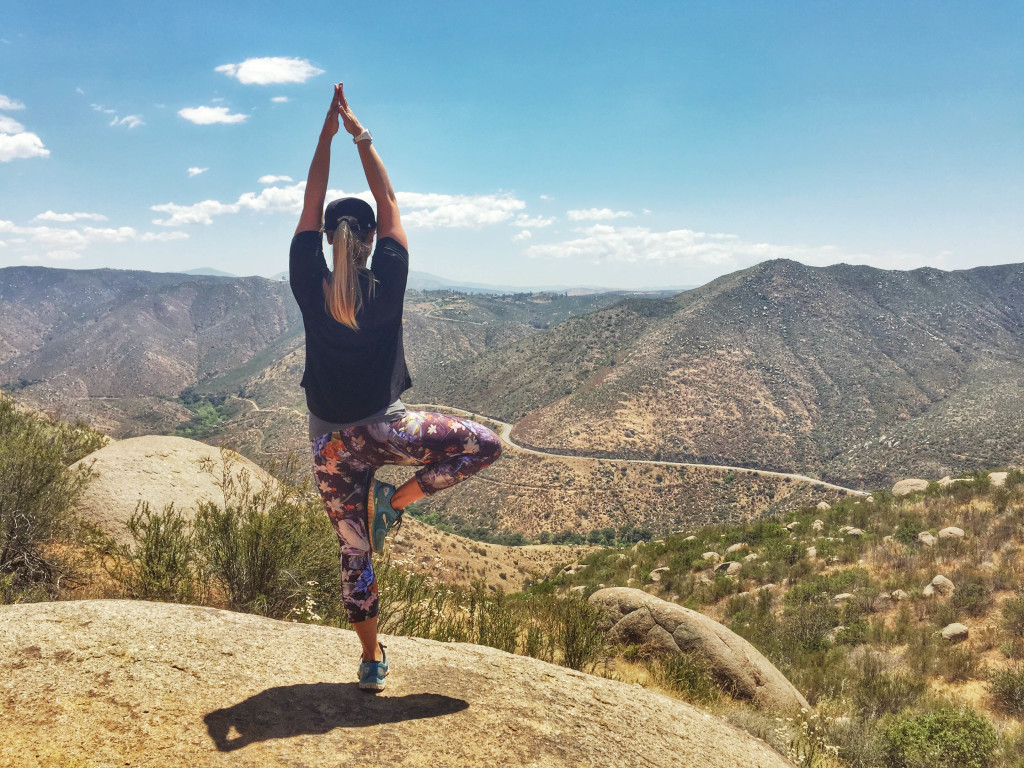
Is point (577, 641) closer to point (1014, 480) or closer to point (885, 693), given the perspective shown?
point (885, 693)

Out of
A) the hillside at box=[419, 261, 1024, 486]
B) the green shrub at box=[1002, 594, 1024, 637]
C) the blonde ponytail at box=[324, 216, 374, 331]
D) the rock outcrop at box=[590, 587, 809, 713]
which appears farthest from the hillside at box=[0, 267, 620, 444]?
the blonde ponytail at box=[324, 216, 374, 331]

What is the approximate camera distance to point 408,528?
24562 mm

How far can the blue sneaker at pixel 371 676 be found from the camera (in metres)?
3.07


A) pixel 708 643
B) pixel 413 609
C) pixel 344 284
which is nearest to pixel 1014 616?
pixel 708 643

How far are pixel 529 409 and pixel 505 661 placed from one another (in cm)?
6005

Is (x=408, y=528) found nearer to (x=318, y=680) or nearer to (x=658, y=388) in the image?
(x=318, y=680)

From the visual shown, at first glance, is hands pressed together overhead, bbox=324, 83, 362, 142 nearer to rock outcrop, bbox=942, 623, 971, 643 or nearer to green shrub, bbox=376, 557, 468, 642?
green shrub, bbox=376, 557, 468, 642

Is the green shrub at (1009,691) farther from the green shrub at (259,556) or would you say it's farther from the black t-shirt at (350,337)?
the black t-shirt at (350,337)

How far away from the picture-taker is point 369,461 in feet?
10.0

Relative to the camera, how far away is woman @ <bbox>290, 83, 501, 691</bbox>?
296cm

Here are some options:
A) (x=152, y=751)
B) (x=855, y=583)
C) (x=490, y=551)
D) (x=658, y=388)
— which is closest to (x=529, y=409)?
(x=658, y=388)

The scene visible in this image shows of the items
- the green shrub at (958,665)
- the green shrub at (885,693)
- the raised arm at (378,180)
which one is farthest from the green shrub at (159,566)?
the green shrub at (958,665)

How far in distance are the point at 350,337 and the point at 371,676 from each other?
1.78 meters

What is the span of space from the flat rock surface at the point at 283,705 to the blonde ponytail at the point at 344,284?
1.85 m
